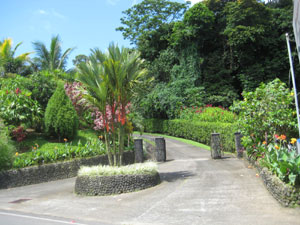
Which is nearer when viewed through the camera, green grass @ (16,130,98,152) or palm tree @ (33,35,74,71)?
green grass @ (16,130,98,152)

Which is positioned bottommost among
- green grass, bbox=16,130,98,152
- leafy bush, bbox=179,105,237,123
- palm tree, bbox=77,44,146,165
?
green grass, bbox=16,130,98,152

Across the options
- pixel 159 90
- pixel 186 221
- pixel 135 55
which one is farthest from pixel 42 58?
pixel 186 221

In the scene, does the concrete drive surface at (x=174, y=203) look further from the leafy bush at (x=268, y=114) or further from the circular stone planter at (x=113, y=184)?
the leafy bush at (x=268, y=114)

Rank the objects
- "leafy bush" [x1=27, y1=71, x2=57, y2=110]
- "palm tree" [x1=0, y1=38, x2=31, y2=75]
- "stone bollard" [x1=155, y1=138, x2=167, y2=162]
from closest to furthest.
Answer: "stone bollard" [x1=155, y1=138, x2=167, y2=162], "leafy bush" [x1=27, y1=71, x2=57, y2=110], "palm tree" [x1=0, y1=38, x2=31, y2=75]

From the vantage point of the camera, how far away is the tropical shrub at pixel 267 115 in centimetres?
1081

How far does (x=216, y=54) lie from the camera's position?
32594mm

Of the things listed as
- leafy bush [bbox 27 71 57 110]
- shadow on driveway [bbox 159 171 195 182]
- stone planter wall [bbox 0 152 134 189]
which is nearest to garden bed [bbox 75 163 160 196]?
shadow on driveway [bbox 159 171 195 182]

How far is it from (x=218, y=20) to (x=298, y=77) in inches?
426

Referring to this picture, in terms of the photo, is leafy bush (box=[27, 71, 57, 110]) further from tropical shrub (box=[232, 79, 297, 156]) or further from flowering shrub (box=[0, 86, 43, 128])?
tropical shrub (box=[232, 79, 297, 156])

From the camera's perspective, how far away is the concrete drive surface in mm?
6523

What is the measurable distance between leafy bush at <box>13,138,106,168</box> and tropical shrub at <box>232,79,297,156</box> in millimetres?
7489

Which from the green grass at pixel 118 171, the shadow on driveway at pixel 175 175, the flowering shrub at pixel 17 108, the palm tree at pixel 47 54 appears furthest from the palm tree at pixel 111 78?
the palm tree at pixel 47 54

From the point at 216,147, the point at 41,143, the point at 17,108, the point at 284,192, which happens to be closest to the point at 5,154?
the point at 41,143

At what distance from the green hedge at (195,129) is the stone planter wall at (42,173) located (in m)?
7.93
